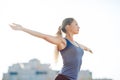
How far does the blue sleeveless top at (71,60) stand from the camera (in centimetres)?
542

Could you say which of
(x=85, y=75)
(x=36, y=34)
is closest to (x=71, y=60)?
(x=36, y=34)

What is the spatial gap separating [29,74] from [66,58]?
92.0 meters

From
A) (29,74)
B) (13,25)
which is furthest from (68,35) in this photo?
(29,74)

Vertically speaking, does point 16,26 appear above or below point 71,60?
above

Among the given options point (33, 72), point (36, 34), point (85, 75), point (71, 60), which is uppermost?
point (36, 34)

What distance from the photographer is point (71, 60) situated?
17.9ft

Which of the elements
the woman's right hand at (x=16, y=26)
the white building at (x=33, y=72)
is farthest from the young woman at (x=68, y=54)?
the white building at (x=33, y=72)

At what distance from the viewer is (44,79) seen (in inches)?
3873

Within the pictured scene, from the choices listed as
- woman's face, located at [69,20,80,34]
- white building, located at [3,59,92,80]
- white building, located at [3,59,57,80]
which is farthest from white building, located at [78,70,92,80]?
woman's face, located at [69,20,80,34]

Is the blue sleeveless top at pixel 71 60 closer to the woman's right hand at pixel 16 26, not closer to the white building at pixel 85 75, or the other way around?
the woman's right hand at pixel 16 26

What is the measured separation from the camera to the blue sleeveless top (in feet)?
17.8

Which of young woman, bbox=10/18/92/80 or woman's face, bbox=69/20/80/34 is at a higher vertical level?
woman's face, bbox=69/20/80/34

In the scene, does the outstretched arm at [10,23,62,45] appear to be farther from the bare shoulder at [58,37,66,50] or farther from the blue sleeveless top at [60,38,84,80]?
the blue sleeveless top at [60,38,84,80]

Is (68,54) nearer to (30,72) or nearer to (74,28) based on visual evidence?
(74,28)
